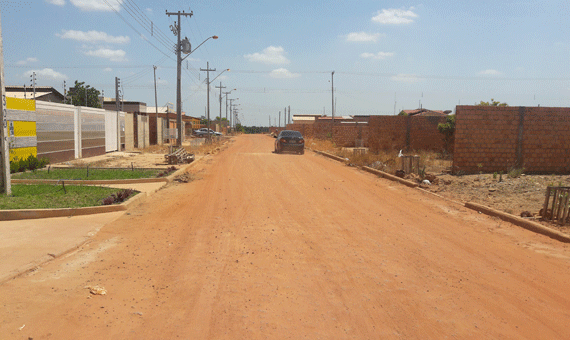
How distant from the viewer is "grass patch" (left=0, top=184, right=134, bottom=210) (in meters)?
9.49

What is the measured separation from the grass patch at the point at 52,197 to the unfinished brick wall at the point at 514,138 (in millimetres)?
12203

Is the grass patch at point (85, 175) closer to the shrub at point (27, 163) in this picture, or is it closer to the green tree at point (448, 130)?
the shrub at point (27, 163)

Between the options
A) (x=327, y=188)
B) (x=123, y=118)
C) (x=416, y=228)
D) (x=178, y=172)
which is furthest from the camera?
(x=123, y=118)

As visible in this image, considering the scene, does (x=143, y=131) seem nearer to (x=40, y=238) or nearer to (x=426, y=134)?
(x=426, y=134)

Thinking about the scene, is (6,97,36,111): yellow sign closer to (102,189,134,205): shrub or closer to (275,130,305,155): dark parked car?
(102,189,134,205): shrub

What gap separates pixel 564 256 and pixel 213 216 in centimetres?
638

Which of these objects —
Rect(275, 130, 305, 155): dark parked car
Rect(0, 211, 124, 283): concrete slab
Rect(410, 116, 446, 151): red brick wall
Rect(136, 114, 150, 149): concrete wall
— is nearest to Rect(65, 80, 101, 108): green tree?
Rect(136, 114, 150, 149): concrete wall

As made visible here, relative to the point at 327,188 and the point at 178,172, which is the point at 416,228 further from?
the point at 178,172

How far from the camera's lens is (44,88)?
2032 inches

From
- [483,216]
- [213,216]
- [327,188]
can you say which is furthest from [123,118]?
[483,216]

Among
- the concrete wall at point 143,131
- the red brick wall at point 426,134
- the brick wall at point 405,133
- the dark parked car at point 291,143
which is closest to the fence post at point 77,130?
the concrete wall at point 143,131

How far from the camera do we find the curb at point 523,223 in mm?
7911

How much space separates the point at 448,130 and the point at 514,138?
30.5 feet

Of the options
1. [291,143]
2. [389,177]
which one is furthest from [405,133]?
[389,177]
